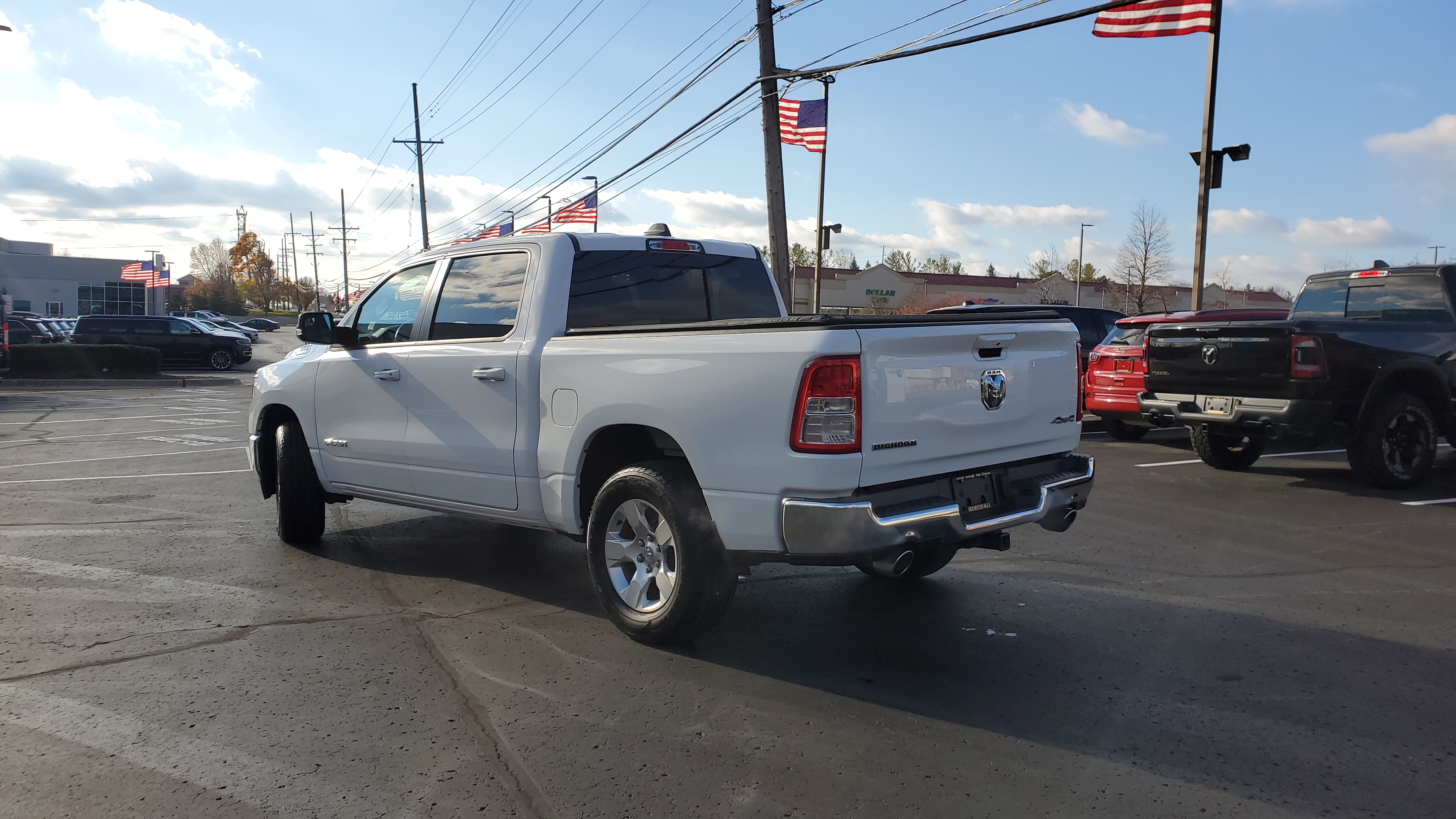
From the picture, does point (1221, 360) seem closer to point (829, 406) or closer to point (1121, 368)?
point (1121, 368)

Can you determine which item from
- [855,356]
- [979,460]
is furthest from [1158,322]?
[855,356]

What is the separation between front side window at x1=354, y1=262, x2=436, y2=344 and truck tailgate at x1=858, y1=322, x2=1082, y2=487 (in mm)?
3191

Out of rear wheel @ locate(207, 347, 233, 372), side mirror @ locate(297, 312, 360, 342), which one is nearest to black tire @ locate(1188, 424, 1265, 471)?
side mirror @ locate(297, 312, 360, 342)

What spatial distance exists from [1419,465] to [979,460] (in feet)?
21.9

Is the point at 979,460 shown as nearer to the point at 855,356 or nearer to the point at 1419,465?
the point at 855,356

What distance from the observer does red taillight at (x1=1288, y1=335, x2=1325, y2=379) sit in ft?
27.0

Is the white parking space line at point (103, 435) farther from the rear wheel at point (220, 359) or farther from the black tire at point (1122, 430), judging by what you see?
the rear wheel at point (220, 359)

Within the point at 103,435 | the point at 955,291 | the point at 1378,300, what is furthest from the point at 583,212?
the point at 955,291

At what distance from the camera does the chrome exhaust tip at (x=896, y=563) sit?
12.9ft

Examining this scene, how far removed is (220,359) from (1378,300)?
31.4 meters

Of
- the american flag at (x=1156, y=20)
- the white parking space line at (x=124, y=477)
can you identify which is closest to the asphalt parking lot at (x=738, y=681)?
the white parking space line at (x=124, y=477)

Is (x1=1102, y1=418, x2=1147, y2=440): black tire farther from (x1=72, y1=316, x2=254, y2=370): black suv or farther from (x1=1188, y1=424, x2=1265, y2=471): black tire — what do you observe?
(x1=72, y1=316, x2=254, y2=370): black suv

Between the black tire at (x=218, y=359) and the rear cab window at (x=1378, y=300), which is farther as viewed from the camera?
the black tire at (x=218, y=359)

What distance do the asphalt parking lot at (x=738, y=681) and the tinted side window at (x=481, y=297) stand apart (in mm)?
1484
